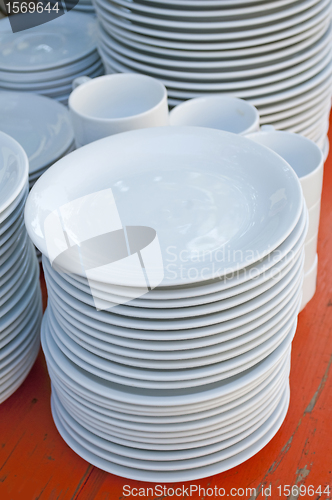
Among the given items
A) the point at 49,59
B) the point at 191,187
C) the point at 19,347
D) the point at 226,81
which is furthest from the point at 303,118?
the point at 19,347

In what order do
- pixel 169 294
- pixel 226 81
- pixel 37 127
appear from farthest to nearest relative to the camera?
pixel 37 127
pixel 226 81
pixel 169 294

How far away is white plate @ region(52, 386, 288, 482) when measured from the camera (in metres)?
0.75

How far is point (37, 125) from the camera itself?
1159mm

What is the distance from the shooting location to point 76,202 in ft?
2.35

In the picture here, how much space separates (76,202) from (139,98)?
0.31 meters

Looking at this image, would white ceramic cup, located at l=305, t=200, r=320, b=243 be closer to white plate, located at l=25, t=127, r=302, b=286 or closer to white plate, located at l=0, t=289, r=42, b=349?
white plate, located at l=25, t=127, r=302, b=286

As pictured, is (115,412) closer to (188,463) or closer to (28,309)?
(188,463)

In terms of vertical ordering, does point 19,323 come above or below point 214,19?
below

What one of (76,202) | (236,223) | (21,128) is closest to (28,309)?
(76,202)

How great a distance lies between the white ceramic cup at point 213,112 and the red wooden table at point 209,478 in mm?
383

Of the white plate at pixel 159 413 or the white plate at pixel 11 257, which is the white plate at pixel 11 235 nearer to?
the white plate at pixel 11 257

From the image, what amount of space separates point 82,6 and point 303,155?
2.81ft

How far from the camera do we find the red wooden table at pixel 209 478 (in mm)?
765

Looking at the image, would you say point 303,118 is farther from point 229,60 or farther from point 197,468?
point 197,468
